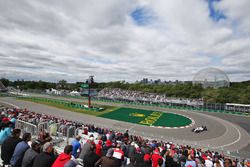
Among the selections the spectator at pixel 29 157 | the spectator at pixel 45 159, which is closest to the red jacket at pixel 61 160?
the spectator at pixel 45 159

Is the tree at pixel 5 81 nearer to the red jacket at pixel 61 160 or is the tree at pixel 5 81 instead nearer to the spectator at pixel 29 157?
the spectator at pixel 29 157

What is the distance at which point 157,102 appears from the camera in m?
53.8

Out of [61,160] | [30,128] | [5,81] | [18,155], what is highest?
[5,81]

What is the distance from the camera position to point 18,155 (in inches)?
173

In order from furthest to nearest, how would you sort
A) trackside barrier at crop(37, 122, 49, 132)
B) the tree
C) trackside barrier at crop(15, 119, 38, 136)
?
the tree < trackside barrier at crop(37, 122, 49, 132) < trackside barrier at crop(15, 119, 38, 136)

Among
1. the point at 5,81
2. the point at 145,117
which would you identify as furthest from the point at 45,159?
the point at 5,81

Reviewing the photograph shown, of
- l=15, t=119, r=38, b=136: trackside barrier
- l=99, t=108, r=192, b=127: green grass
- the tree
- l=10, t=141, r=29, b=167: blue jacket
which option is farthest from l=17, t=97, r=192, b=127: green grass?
the tree

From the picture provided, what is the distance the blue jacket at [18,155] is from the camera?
14.4 feet

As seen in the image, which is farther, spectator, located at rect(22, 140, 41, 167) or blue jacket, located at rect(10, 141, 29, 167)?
blue jacket, located at rect(10, 141, 29, 167)

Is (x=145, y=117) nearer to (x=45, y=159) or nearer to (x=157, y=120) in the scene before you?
(x=157, y=120)

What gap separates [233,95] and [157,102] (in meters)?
24.4

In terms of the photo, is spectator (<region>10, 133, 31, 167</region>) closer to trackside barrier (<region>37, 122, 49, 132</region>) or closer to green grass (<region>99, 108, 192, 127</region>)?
trackside barrier (<region>37, 122, 49, 132</region>)

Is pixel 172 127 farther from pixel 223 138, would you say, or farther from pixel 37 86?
pixel 37 86

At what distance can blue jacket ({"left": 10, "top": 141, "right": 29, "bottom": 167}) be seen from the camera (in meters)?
4.38
